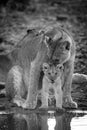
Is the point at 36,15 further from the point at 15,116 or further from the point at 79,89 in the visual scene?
the point at 15,116

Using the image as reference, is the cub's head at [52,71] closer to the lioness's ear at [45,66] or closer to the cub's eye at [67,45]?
the lioness's ear at [45,66]

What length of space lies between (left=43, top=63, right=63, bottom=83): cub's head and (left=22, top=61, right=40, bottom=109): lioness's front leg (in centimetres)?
44

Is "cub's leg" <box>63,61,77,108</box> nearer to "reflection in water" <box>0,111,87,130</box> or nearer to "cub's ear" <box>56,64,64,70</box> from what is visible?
"cub's ear" <box>56,64,64,70</box>

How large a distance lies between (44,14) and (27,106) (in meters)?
17.1

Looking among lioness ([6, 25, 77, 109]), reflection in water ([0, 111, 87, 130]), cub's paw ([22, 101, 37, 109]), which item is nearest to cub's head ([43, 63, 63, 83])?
lioness ([6, 25, 77, 109])

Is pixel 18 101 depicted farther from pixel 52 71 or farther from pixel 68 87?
pixel 52 71

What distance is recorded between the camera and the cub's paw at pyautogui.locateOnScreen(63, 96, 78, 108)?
464 inches

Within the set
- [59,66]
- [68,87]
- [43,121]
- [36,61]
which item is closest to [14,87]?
[36,61]

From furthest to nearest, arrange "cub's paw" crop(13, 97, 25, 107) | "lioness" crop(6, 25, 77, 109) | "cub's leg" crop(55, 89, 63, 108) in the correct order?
"cub's paw" crop(13, 97, 25, 107) → "cub's leg" crop(55, 89, 63, 108) → "lioness" crop(6, 25, 77, 109)

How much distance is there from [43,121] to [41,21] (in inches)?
573

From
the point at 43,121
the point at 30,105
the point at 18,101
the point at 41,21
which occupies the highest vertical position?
the point at 41,21

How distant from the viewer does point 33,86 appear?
1164 cm

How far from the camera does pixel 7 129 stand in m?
9.81

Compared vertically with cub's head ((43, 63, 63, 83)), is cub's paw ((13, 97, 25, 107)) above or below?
below
